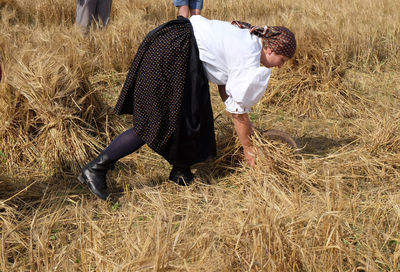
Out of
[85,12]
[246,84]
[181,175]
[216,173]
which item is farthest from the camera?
[85,12]

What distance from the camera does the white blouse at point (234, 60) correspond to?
208 cm

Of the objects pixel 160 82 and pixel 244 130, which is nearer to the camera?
pixel 160 82

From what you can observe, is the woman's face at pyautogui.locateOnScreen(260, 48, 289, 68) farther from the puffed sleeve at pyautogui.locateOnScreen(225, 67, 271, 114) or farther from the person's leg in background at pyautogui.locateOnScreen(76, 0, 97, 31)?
the person's leg in background at pyautogui.locateOnScreen(76, 0, 97, 31)

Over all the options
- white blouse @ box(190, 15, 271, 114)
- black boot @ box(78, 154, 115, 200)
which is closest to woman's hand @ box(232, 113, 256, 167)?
white blouse @ box(190, 15, 271, 114)

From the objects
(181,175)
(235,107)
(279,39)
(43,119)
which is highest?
(279,39)

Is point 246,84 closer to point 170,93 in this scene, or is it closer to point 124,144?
point 170,93

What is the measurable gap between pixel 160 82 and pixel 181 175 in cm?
60

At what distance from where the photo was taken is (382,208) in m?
2.14

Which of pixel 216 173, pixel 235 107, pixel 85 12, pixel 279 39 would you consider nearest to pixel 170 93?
pixel 235 107

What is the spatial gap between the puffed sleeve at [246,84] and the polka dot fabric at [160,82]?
0.80 ft

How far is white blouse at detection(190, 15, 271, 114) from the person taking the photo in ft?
6.82

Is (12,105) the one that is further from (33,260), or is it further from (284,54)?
(284,54)

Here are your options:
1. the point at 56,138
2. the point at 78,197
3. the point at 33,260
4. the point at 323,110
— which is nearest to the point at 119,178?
the point at 78,197

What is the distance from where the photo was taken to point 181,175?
2.52 meters
